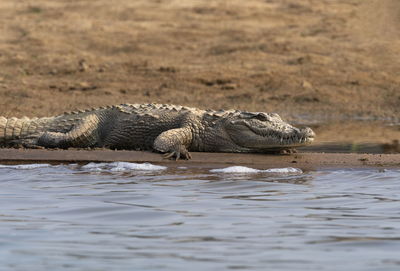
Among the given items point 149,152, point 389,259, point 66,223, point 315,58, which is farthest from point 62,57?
point 389,259

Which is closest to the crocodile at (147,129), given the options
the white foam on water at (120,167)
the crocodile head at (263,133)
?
the crocodile head at (263,133)

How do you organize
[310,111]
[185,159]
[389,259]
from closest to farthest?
1. [389,259]
2. [185,159]
3. [310,111]

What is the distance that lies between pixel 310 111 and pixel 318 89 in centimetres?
87

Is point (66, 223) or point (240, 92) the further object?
point (240, 92)

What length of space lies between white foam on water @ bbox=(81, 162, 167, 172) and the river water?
14 mm

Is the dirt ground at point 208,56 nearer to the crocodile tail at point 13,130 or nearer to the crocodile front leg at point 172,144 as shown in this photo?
the crocodile tail at point 13,130

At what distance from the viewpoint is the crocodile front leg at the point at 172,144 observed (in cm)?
870

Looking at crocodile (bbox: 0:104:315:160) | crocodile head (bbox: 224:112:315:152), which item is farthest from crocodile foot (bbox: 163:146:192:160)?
crocodile head (bbox: 224:112:315:152)

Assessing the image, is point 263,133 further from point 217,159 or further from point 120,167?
point 120,167

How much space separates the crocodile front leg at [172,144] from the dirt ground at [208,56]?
4.84m

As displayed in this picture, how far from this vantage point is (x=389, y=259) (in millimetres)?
5055

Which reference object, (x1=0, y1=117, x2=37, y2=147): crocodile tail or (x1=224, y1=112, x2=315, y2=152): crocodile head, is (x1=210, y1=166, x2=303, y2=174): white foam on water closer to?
(x1=224, y1=112, x2=315, y2=152): crocodile head

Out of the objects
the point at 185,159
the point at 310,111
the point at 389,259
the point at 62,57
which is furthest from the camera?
the point at 62,57

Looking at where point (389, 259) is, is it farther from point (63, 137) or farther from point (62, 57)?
point (62, 57)
